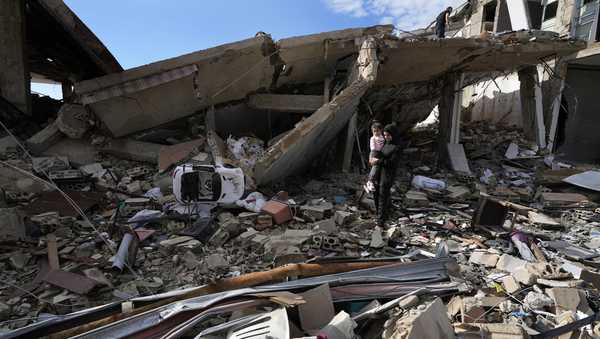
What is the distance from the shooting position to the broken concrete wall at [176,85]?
610cm

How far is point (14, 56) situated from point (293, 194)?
19.4 ft

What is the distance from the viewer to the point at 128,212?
16.7ft

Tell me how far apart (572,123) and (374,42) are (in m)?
8.56

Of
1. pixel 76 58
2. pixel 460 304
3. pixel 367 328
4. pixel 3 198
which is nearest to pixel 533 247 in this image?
pixel 460 304

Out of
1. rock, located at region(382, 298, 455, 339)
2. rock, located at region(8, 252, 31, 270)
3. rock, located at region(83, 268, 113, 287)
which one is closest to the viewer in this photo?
rock, located at region(382, 298, 455, 339)

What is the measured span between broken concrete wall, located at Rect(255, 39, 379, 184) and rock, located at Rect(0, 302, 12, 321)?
137 inches

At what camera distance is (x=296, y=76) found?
789 cm

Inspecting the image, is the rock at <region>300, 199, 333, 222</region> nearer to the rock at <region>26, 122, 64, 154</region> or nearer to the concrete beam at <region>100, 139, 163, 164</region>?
the concrete beam at <region>100, 139, 163, 164</region>


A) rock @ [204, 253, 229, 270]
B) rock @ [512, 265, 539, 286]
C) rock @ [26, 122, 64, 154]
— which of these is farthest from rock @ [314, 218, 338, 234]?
rock @ [26, 122, 64, 154]

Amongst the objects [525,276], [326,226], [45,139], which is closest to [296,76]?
[326,226]

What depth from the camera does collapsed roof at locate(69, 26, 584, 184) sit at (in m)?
6.10

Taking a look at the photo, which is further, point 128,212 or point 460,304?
point 128,212

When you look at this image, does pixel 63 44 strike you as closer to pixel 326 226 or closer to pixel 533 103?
pixel 326 226

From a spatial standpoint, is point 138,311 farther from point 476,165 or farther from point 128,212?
point 476,165
